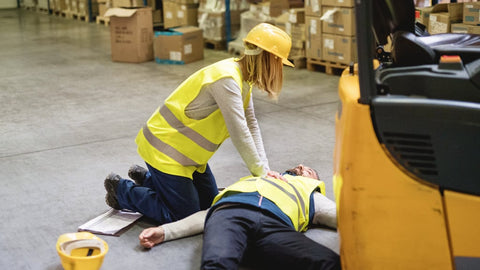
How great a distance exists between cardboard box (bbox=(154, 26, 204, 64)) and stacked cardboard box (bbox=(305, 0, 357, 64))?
1.94m

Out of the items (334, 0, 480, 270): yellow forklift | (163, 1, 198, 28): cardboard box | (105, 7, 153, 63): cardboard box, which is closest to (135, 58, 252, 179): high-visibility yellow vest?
(334, 0, 480, 270): yellow forklift

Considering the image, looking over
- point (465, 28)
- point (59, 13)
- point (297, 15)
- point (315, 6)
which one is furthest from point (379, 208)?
point (59, 13)

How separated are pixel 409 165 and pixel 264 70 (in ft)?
5.00

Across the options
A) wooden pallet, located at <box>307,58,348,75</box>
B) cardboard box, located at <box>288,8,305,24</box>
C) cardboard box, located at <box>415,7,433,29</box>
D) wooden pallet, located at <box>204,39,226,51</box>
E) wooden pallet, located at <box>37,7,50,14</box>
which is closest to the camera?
cardboard box, located at <box>415,7,433,29</box>

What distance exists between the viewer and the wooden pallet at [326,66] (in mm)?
8703

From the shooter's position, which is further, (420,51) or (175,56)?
(175,56)

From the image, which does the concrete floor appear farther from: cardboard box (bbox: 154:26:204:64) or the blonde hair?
the blonde hair

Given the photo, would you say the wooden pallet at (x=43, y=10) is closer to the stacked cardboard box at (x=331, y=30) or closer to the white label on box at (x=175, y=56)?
the white label on box at (x=175, y=56)

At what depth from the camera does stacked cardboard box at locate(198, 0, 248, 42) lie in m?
11.0

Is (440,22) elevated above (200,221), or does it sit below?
above

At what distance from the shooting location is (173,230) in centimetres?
365

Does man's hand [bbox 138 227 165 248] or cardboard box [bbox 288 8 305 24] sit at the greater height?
cardboard box [bbox 288 8 305 24]

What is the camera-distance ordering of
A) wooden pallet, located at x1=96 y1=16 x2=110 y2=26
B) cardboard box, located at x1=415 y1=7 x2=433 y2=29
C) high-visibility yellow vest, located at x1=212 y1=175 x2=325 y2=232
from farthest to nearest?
wooden pallet, located at x1=96 y1=16 x2=110 y2=26 → cardboard box, located at x1=415 y1=7 x2=433 y2=29 → high-visibility yellow vest, located at x1=212 y1=175 x2=325 y2=232

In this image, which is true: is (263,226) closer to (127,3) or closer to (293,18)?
(293,18)
